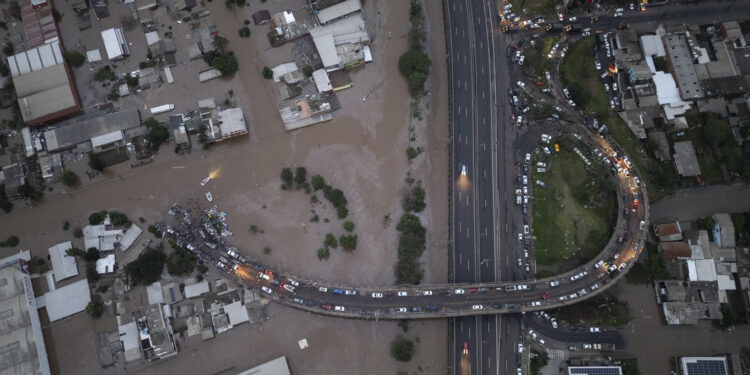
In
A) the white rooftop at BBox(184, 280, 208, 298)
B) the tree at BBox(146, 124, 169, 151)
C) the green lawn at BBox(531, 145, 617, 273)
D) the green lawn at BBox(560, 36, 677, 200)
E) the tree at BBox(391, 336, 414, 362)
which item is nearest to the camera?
the tree at BBox(391, 336, 414, 362)

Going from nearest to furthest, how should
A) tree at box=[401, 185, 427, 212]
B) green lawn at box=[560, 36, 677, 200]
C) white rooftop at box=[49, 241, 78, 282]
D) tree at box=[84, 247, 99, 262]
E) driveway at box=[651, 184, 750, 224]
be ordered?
tree at box=[84, 247, 99, 262], white rooftop at box=[49, 241, 78, 282], tree at box=[401, 185, 427, 212], driveway at box=[651, 184, 750, 224], green lawn at box=[560, 36, 677, 200]

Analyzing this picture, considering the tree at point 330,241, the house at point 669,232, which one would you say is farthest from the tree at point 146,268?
the house at point 669,232

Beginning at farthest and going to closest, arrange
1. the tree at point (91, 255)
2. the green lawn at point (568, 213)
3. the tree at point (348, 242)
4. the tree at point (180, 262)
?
the green lawn at point (568, 213)
the tree at point (348, 242)
the tree at point (91, 255)
the tree at point (180, 262)

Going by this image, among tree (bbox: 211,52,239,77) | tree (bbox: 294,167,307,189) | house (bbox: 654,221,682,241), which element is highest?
tree (bbox: 211,52,239,77)

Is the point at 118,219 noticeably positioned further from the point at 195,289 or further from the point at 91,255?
the point at 195,289

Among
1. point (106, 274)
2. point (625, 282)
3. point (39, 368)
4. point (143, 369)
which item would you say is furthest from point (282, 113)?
point (625, 282)

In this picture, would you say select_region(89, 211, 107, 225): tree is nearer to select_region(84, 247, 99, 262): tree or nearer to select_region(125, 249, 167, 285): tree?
select_region(84, 247, 99, 262): tree

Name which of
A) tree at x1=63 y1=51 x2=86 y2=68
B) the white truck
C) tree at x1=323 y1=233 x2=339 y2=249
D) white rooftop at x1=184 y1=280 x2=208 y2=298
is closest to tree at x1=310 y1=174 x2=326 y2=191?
tree at x1=323 y1=233 x2=339 y2=249

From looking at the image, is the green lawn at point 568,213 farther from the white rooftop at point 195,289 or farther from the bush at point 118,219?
the bush at point 118,219
